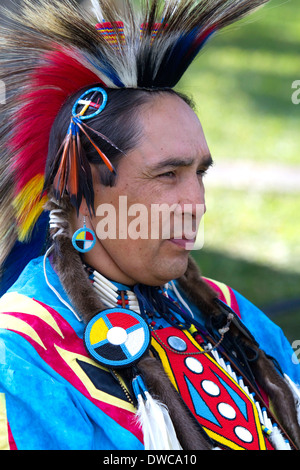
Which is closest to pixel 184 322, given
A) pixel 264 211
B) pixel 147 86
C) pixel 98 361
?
pixel 98 361

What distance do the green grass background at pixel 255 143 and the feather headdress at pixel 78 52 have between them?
0.69 feet

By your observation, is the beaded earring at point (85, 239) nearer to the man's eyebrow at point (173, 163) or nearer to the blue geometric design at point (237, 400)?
the man's eyebrow at point (173, 163)

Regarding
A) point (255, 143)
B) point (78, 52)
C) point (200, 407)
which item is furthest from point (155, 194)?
point (255, 143)

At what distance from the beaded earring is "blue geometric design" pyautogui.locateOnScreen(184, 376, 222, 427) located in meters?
0.54

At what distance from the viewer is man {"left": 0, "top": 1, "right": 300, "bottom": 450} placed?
5.94ft

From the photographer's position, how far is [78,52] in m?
2.04

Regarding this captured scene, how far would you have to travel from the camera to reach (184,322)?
227 cm

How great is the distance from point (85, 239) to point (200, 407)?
2.08ft

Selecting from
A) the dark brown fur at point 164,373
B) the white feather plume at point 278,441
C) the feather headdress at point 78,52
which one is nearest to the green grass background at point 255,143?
the feather headdress at point 78,52

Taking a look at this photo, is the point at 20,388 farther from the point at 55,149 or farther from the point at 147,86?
the point at 147,86

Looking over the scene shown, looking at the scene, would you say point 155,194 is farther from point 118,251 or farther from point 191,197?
point 118,251

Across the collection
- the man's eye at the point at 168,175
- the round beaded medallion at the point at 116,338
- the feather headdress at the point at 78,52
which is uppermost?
the feather headdress at the point at 78,52

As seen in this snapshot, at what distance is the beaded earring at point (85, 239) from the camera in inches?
81.2
